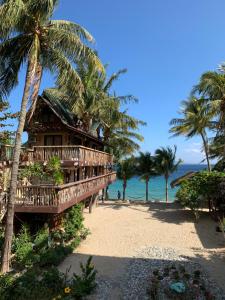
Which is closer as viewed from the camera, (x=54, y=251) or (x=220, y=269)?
(x=220, y=269)

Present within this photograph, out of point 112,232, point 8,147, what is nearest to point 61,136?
point 8,147

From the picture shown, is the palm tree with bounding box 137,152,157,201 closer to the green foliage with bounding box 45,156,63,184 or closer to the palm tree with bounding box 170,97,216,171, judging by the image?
the palm tree with bounding box 170,97,216,171

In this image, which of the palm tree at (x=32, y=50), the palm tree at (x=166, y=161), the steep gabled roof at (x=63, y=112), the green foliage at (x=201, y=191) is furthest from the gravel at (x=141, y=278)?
the palm tree at (x=166, y=161)

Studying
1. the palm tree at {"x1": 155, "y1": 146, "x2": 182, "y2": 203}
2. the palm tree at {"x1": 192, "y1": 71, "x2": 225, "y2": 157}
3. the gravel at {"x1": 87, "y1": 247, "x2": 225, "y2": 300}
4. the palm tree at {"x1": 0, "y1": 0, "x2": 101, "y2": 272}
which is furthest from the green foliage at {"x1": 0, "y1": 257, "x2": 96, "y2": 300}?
the palm tree at {"x1": 155, "y1": 146, "x2": 182, "y2": 203}

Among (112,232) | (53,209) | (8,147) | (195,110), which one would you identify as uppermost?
(195,110)

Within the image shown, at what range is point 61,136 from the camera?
21.5 metres

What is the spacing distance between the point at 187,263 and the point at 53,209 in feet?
22.0

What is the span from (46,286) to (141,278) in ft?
12.5

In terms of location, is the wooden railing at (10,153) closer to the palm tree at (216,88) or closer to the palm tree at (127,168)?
the palm tree at (216,88)

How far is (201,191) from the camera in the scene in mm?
21984

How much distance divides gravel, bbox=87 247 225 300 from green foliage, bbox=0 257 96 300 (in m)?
0.51

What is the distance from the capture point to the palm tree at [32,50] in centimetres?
1137

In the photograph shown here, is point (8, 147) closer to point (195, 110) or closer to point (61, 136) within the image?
point (61, 136)

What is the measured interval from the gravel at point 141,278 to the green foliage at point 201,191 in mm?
7951
